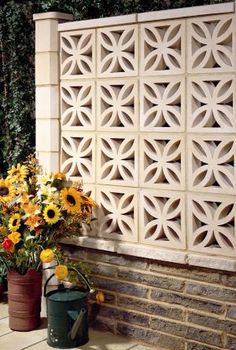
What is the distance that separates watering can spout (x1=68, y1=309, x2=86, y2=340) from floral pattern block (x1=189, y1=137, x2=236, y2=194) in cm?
112

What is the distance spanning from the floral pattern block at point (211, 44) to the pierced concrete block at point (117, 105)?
19.0 inches

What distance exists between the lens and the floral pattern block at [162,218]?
3953mm

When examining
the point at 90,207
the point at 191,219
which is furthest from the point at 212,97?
the point at 90,207

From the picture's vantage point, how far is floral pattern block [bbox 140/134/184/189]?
3.94 metres

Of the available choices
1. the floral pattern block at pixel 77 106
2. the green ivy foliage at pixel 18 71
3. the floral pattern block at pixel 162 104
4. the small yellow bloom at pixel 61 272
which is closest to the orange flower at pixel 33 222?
the small yellow bloom at pixel 61 272

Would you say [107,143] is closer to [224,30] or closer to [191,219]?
[191,219]

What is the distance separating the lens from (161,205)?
405 centimetres

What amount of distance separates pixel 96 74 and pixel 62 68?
0.33m

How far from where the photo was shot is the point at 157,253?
401 cm

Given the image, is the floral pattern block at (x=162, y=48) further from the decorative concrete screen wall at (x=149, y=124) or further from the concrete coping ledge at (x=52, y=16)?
the concrete coping ledge at (x=52, y=16)

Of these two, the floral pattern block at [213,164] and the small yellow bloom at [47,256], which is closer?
the floral pattern block at [213,164]

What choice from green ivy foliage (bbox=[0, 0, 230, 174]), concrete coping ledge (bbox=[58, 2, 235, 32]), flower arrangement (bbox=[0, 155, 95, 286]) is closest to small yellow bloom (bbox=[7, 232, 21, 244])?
flower arrangement (bbox=[0, 155, 95, 286])

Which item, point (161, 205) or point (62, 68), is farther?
point (62, 68)

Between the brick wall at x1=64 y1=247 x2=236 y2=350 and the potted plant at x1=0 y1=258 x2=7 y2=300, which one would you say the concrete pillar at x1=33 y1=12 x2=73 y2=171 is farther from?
the potted plant at x1=0 y1=258 x2=7 y2=300
